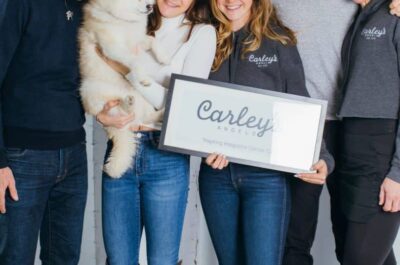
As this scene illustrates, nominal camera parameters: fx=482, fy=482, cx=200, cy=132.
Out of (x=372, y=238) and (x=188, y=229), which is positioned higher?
(x=372, y=238)

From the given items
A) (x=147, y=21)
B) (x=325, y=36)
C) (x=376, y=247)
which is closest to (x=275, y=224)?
(x=376, y=247)

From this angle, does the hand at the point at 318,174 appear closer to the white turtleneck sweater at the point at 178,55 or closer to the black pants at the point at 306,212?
the black pants at the point at 306,212

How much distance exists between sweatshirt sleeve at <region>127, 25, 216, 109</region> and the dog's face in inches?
6.3

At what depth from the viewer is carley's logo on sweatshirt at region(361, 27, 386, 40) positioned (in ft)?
4.60

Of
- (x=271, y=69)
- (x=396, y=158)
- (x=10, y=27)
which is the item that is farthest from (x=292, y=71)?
(x=10, y=27)

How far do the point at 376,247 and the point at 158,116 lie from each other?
2.58 ft

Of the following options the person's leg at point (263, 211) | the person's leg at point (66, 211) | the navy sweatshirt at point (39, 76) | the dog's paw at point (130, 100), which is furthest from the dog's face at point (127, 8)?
the person's leg at point (263, 211)

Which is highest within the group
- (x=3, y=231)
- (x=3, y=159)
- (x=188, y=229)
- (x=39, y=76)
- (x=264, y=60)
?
(x=264, y=60)

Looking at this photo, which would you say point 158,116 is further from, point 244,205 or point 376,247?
Answer: point 376,247

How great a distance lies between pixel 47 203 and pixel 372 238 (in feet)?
3.35

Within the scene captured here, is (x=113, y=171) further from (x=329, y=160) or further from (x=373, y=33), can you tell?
(x=373, y=33)

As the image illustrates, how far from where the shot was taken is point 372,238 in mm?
1489

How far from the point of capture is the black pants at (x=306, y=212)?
5.25 ft

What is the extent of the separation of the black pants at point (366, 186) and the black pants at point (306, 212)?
0.23 feet
